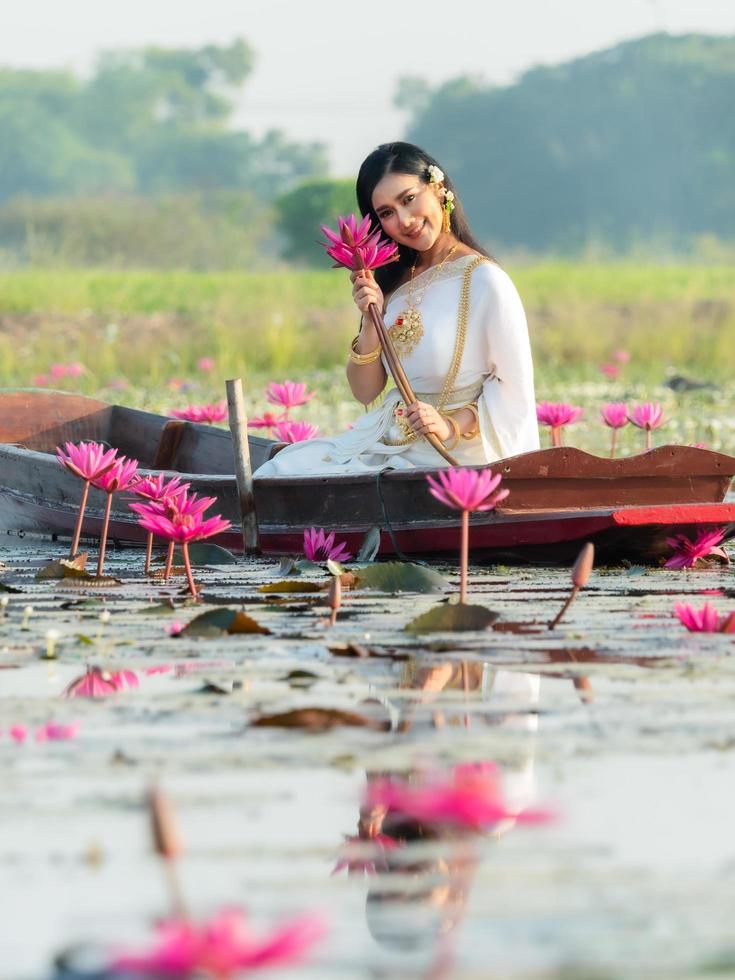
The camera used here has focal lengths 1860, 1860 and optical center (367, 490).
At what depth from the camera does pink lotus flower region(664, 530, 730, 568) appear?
5141 mm

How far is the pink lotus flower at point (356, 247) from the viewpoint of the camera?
5.06m

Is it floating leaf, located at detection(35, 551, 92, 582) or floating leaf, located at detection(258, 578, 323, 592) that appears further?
floating leaf, located at detection(35, 551, 92, 582)

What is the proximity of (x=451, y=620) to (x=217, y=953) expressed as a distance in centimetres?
224

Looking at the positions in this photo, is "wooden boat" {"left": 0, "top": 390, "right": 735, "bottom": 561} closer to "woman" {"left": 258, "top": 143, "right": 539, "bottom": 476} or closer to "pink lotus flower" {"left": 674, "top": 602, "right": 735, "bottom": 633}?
"woman" {"left": 258, "top": 143, "right": 539, "bottom": 476}

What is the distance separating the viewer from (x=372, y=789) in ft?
8.10

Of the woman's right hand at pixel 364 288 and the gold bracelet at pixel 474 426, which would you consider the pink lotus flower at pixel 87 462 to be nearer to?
the woman's right hand at pixel 364 288

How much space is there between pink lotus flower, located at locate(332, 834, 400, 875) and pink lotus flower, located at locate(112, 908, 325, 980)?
0.40 meters

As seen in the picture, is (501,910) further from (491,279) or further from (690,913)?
(491,279)

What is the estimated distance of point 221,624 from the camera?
3.84 m

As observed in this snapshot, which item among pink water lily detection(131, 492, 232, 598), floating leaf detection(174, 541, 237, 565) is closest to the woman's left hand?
floating leaf detection(174, 541, 237, 565)

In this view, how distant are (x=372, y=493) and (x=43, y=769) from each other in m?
2.80

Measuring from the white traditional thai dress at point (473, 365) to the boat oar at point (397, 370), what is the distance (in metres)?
0.18

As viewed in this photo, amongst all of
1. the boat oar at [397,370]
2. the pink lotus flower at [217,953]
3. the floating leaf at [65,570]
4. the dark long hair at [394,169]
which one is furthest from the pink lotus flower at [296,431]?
the pink lotus flower at [217,953]

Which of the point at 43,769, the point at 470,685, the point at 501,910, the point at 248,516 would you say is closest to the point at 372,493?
the point at 248,516
